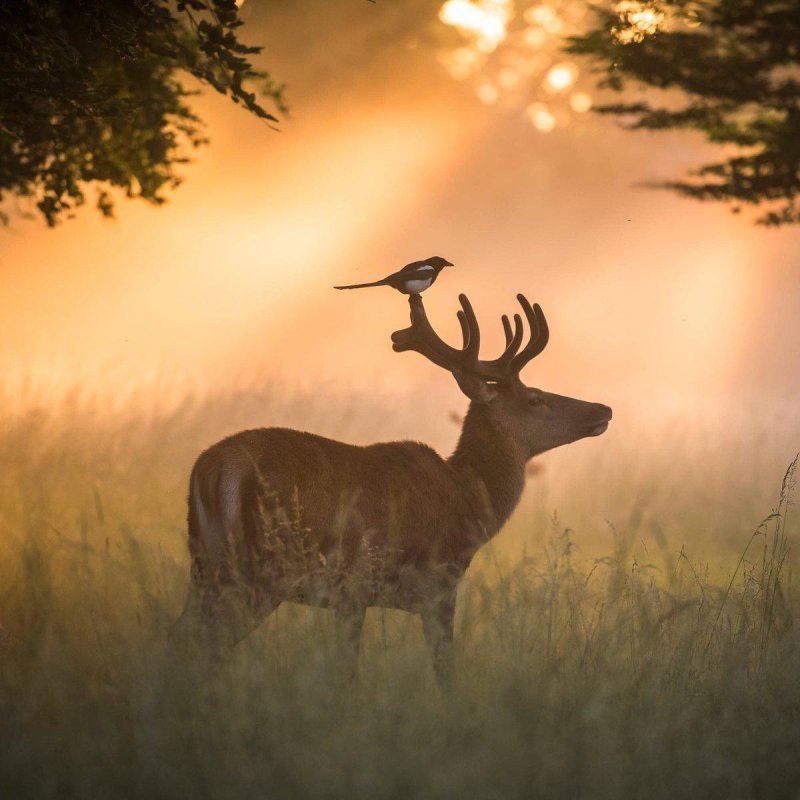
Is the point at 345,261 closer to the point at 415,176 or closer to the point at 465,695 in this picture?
the point at 415,176

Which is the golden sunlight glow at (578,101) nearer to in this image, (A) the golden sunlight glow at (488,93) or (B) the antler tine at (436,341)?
(A) the golden sunlight glow at (488,93)

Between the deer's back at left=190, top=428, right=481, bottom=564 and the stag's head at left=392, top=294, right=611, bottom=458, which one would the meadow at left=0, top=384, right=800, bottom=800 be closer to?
the deer's back at left=190, top=428, right=481, bottom=564

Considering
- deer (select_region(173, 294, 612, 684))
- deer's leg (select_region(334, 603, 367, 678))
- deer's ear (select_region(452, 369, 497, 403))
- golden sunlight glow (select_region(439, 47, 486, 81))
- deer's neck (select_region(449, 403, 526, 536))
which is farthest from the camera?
golden sunlight glow (select_region(439, 47, 486, 81))

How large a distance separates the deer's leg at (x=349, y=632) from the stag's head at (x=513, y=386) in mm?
2298

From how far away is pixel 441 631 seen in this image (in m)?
6.08

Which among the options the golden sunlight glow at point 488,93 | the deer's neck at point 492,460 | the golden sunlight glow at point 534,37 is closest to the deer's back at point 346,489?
the deer's neck at point 492,460

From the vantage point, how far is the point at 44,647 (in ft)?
16.9

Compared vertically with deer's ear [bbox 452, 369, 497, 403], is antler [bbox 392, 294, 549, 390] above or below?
above

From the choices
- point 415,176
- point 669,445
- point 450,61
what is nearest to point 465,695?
point 669,445

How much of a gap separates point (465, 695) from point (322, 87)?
3930 centimetres

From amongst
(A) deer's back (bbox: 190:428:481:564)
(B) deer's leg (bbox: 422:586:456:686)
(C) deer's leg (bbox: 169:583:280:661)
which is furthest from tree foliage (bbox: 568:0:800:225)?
(C) deer's leg (bbox: 169:583:280:661)

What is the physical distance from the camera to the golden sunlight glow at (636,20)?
43.7 ft

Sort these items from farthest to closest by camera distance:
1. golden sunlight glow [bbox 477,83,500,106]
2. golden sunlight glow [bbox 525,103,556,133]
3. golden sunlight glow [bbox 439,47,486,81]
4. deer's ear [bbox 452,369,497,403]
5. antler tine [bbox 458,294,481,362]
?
golden sunlight glow [bbox 477,83,500,106] → golden sunlight glow [bbox 525,103,556,133] → golden sunlight glow [bbox 439,47,486,81] → antler tine [bbox 458,294,481,362] → deer's ear [bbox 452,369,497,403]

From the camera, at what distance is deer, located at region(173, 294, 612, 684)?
593 cm
